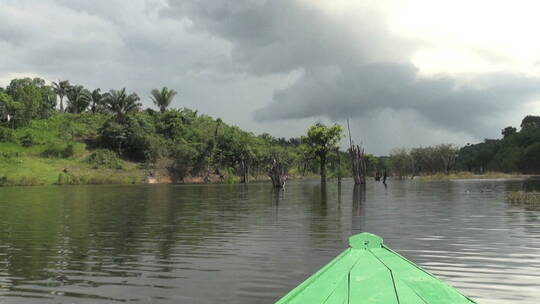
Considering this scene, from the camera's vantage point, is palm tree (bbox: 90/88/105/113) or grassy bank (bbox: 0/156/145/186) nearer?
grassy bank (bbox: 0/156/145/186)

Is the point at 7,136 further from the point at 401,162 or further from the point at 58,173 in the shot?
the point at 401,162

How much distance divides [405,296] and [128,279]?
8351 mm

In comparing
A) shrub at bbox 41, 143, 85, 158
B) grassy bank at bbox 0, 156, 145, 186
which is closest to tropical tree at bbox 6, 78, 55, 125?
shrub at bbox 41, 143, 85, 158

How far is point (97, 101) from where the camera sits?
128875 mm

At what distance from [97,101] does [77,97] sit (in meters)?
5.70

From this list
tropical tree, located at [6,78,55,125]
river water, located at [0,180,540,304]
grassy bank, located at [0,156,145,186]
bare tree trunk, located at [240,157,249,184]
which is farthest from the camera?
tropical tree, located at [6,78,55,125]

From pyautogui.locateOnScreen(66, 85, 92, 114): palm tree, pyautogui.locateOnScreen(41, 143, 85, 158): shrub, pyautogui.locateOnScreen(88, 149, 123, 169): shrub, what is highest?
pyautogui.locateOnScreen(66, 85, 92, 114): palm tree

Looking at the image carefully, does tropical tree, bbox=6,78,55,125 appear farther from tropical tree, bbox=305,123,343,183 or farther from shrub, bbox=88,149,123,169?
tropical tree, bbox=305,123,343,183

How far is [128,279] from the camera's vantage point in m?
10.5

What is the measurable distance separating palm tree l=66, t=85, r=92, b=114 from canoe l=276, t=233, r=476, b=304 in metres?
136

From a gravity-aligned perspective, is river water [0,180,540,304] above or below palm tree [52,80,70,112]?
below

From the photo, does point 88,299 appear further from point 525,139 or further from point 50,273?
point 525,139

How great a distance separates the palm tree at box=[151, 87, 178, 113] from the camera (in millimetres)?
123438

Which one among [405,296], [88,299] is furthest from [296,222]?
[405,296]
